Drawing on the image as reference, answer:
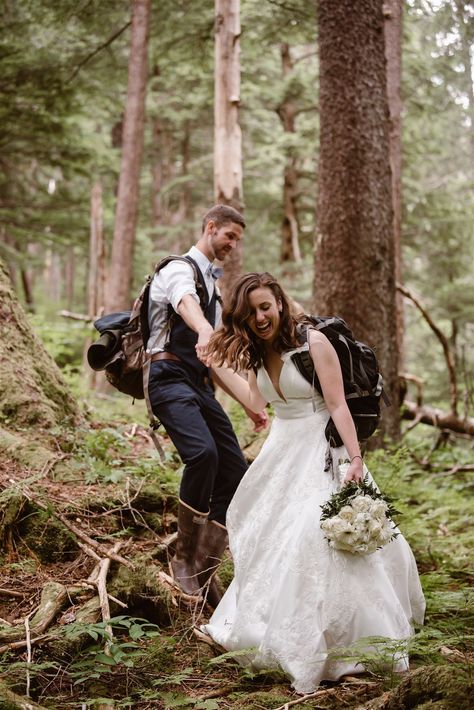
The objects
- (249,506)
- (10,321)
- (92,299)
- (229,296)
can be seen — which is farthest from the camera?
(92,299)

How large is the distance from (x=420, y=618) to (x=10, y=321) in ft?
14.6

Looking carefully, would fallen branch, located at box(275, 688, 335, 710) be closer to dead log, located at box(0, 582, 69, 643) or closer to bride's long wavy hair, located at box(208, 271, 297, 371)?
dead log, located at box(0, 582, 69, 643)

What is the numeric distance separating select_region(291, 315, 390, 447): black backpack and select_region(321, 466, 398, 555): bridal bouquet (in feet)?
1.29

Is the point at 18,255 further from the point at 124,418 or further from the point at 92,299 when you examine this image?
the point at 124,418

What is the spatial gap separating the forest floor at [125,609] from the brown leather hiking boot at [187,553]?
12 cm

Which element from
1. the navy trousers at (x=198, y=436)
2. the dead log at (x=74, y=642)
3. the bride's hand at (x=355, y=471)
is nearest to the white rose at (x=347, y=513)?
the bride's hand at (x=355, y=471)

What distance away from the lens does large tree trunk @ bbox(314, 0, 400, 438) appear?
7836 millimetres

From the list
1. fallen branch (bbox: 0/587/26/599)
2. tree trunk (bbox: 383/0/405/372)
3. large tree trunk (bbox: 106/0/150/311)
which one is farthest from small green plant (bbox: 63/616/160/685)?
large tree trunk (bbox: 106/0/150/311)

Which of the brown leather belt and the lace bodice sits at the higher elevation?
the brown leather belt

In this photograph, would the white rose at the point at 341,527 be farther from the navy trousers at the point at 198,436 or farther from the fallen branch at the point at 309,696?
the navy trousers at the point at 198,436

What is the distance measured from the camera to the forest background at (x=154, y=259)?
3920mm

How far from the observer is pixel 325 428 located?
4.27 meters

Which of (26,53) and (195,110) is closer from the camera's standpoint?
(26,53)

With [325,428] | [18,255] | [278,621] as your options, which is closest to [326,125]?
[325,428]
